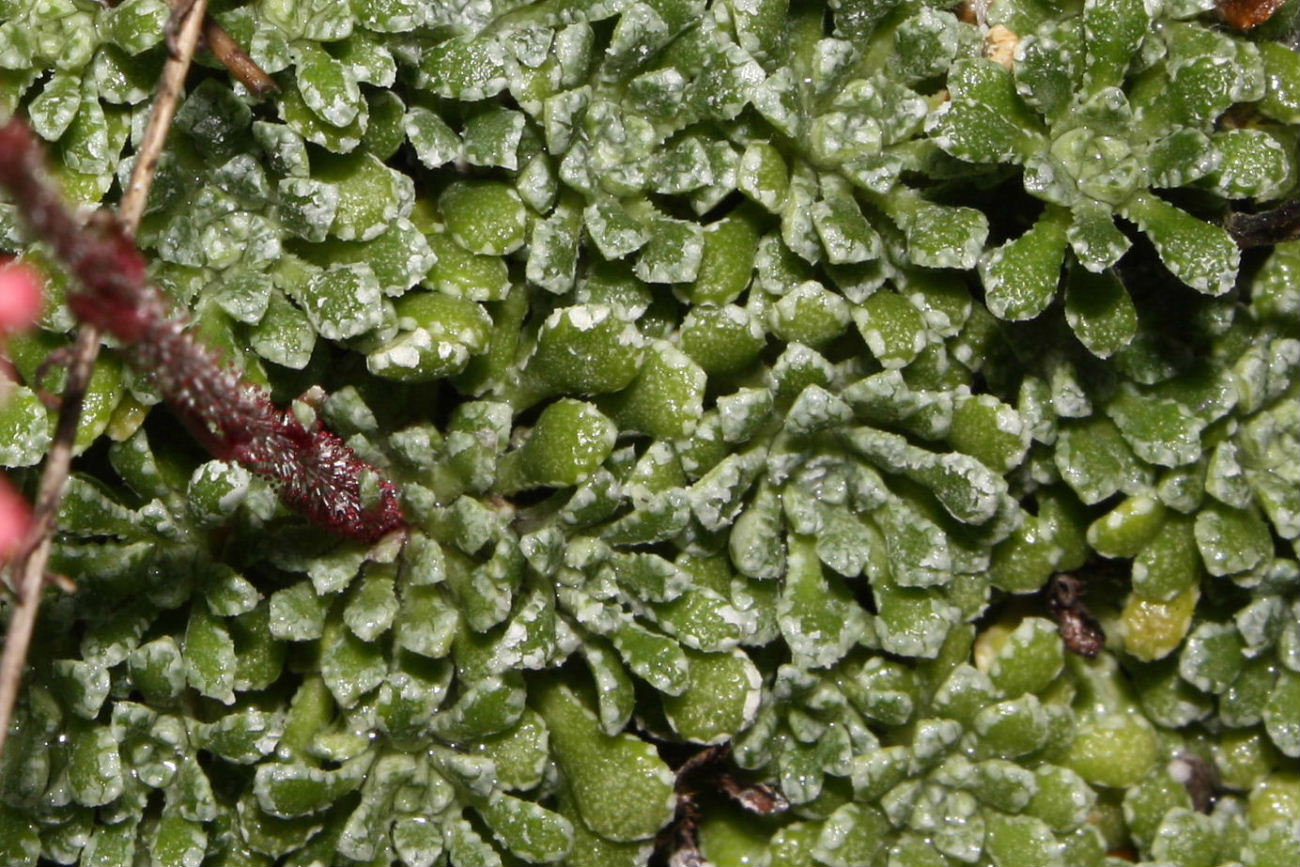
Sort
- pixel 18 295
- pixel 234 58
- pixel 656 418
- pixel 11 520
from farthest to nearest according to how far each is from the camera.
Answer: pixel 656 418
pixel 234 58
pixel 11 520
pixel 18 295

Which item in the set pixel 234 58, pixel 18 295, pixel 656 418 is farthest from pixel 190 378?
pixel 656 418

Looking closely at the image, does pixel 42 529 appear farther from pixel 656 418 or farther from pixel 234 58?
pixel 656 418

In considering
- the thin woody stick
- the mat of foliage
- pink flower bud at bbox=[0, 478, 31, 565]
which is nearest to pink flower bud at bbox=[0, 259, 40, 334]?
the mat of foliage

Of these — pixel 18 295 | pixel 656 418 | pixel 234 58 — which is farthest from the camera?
pixel 656 418

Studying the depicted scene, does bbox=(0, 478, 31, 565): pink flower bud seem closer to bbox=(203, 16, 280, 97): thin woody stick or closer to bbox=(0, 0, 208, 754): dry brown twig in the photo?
bbox=(0, 0, 208, 754): dry brown twig

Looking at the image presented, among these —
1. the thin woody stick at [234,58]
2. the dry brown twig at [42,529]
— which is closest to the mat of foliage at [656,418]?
the thin woody stick at [234,58]

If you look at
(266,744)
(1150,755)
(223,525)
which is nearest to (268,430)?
(223,525)

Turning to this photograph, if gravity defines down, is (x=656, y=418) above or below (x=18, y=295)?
below

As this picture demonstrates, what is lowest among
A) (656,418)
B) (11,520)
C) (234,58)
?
(656,418)
